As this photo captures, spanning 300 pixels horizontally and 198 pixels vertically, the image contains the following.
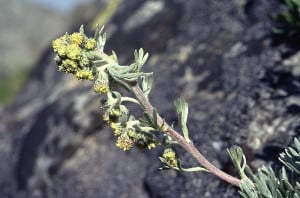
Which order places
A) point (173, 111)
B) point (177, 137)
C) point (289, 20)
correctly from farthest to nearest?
point (173, 111)
point (289, 20)
point (177, 137)

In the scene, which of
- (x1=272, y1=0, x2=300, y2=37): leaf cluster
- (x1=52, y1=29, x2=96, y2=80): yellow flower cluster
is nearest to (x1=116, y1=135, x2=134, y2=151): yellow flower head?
(x1=52, y1=29, x2=96, y2=80): yellow flower cluster

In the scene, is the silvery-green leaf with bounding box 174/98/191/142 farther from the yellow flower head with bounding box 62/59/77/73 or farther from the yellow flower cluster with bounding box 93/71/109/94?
the yellow flower head with bounding box 62/59/77/73

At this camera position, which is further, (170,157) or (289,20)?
(289,20)

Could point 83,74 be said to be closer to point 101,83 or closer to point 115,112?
point 101,83

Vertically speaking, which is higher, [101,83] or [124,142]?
[101,83]

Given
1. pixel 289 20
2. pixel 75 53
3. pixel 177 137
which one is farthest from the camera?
pixel 289 20

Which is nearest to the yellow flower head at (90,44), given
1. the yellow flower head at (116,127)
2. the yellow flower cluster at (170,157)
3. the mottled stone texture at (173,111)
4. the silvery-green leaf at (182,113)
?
the yellow flower head at (116,127)

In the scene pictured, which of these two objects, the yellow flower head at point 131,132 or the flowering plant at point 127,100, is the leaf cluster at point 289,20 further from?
the yellow flower head at point 131,132

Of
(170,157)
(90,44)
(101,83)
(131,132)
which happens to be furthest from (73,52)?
(170,157)
